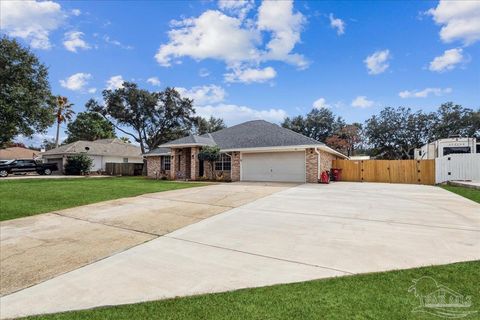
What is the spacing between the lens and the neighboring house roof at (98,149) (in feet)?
97.5

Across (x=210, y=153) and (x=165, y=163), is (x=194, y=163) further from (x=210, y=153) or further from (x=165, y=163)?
(x=165, y=163)

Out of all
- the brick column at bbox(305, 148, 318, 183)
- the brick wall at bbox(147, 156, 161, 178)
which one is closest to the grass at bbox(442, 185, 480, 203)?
the brick column at bbox(305, 148, 318, 183)

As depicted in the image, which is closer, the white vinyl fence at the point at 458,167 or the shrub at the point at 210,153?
the white vinyl fence at the point at 458,167

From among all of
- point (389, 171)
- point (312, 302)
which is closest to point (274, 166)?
point (389, 171)

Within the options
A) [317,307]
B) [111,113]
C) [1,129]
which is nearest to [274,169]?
[317,307]

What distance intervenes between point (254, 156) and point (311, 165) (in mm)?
4244

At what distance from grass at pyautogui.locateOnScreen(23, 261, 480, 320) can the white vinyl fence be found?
1665 cm

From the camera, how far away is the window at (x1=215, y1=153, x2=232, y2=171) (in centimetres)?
2028

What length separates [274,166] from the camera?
18.5 metres

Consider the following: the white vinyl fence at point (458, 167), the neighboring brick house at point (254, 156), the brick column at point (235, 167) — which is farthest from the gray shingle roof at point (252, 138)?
the white vinyl fence at point (458, 167)

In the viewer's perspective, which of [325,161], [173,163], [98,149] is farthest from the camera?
[98,149]

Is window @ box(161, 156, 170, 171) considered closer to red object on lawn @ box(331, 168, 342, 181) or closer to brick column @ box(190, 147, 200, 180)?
brick column @ box(190, 147, 200, 180)

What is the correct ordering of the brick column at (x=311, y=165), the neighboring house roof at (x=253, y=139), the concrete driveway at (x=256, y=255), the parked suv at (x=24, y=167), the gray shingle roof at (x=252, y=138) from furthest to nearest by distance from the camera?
1. the parked suv at (x=24, y=167)
2. the gray shingle roof at (x=252, y=138)
3. the neighboring house roof at (x=253, y=139)
4. the brick column at (x=311, y=165)
5. the concrete driveway at (x=256, y=255)

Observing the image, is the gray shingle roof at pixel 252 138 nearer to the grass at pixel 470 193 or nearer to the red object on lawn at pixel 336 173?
the red object on lawn at pixel 336 173
